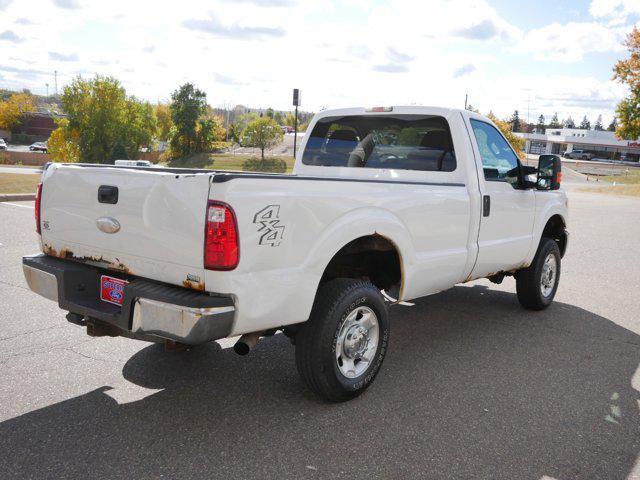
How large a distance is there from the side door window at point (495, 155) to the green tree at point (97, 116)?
2702 inches

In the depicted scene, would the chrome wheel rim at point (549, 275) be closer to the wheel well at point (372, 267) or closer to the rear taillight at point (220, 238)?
the wheel well at point (372, 267)

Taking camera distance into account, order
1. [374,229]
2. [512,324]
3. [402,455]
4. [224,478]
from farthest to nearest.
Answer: [512,324] → [374,229] → [402,455] → [224,478]

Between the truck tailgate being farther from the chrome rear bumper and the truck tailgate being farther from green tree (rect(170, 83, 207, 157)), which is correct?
green tree (rect(170, 83, 207, 157))

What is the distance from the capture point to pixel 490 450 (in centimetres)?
328

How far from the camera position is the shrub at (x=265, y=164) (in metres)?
76.6

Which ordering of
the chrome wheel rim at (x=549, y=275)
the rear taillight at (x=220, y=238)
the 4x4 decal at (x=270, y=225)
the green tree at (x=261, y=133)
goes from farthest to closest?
the green tree at (x=261, y=133) → the chrome wheel rim at (x=549, y=275) → the 4x4 decal at (x=270, y=225) → the rear taillight at (x=220, y=238)

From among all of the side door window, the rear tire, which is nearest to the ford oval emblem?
the side door window

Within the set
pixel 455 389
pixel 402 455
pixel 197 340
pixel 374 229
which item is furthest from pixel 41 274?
pixel 455 389

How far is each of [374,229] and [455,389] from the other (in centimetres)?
129

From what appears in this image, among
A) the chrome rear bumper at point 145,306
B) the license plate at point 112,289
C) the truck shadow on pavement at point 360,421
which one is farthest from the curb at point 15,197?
the license plate at point 112,289

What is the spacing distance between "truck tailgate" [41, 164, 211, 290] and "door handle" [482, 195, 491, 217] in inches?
109

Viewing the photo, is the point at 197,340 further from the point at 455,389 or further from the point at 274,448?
the point at 455,389

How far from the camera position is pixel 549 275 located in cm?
648

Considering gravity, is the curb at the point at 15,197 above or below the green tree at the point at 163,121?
below
